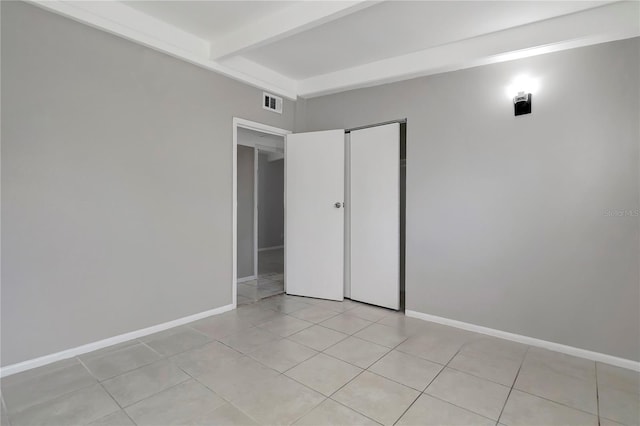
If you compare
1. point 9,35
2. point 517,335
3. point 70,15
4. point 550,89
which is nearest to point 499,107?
point 550,89

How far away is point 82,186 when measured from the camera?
2.46m

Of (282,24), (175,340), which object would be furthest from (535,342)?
(282,24)

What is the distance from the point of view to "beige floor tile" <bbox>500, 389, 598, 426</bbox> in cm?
176

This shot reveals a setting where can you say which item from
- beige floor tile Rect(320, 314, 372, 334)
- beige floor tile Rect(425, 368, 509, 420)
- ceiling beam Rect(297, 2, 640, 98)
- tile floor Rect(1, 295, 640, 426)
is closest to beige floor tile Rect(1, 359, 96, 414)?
tile floor Rect(1, 295, 640, 426)

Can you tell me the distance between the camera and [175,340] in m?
2.74

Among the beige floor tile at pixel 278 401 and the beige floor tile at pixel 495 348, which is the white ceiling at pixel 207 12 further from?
the beige floor tile at pixel 495 348

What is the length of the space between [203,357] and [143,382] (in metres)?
0.44

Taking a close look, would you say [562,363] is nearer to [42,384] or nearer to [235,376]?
[235,376]

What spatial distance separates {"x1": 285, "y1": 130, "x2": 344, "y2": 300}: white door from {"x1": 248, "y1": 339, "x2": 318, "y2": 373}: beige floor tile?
4.47 feet

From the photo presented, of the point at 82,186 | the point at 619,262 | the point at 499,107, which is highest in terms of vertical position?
the point at 499,107

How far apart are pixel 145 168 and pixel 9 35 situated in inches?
45.6

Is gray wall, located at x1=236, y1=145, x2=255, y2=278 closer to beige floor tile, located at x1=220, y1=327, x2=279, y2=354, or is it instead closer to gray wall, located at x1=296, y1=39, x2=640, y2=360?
beige floor tile, located at x1=220, y1=327, x2=279, y2=354

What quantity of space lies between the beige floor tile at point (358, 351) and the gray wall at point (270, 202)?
5.71m

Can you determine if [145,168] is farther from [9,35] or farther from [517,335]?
[517,335]
